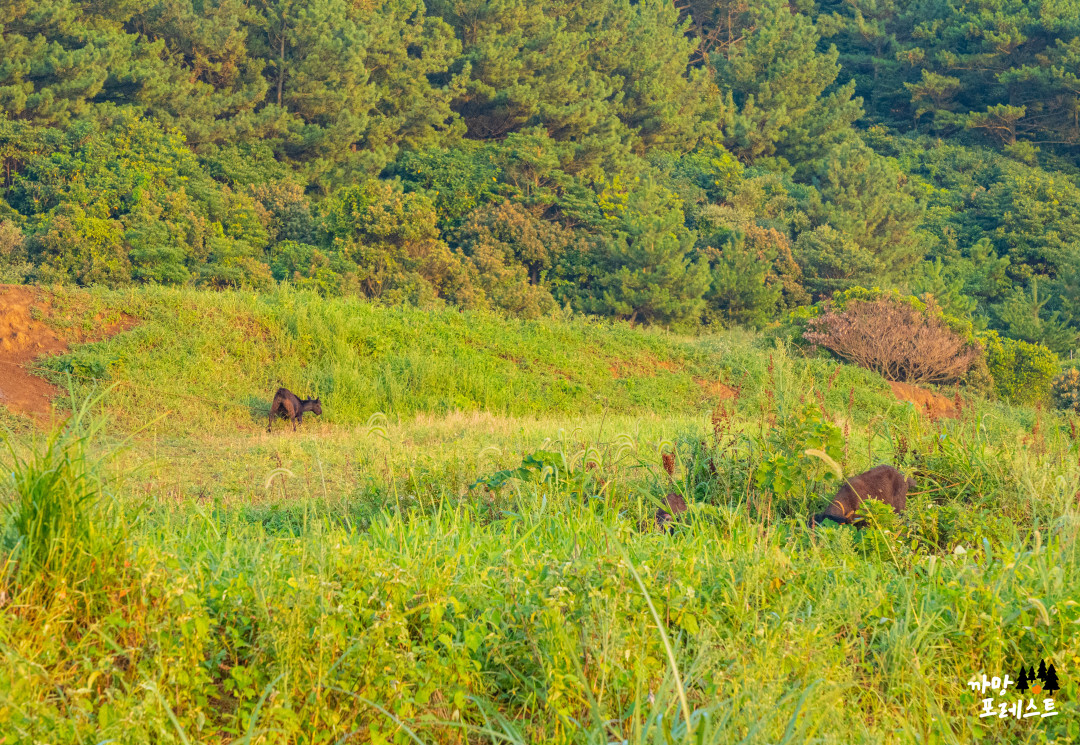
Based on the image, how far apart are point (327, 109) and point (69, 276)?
11762 millimetres

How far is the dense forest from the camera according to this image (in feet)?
84.3

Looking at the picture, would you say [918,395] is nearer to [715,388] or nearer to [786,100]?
[715,388]

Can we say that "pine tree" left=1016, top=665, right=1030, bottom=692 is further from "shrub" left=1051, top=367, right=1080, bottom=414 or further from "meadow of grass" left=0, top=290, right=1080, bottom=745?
"shrub" left=1051, top=367, right=1080, bottom=414

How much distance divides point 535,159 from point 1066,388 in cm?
1791

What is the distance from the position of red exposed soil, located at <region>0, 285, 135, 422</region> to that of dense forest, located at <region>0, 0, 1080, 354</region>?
10747mm

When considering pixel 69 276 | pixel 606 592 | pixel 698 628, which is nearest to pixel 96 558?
pixel 606 592

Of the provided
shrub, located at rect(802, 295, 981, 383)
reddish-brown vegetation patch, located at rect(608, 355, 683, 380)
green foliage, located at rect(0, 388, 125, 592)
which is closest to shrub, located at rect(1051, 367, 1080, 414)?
shrub, located at rect(802, 295, 981, 383)

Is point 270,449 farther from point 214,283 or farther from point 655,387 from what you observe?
point 214,283

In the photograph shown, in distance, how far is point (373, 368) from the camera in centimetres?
1389

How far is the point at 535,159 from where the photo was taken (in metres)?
30.4

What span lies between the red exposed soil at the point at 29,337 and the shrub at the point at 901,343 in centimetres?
1632

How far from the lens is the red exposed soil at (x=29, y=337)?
11.1m

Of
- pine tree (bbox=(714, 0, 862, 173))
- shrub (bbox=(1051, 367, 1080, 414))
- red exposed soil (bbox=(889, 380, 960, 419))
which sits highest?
pine tree (bbox=(714, 0, 862, 173))

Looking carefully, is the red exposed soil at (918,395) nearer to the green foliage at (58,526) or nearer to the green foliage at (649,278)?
the green foliage at (649,278)
